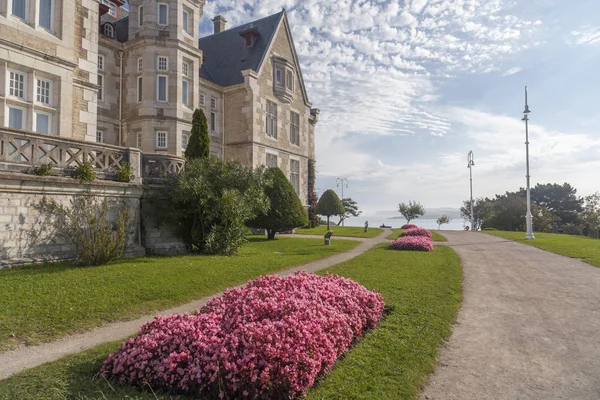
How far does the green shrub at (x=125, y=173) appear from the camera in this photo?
12.3 m

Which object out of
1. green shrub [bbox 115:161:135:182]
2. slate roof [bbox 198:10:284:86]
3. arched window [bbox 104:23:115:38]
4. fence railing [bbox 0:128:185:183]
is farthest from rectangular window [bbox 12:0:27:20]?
slate roof [bbox 198:10:284:86]

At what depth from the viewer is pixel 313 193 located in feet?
117

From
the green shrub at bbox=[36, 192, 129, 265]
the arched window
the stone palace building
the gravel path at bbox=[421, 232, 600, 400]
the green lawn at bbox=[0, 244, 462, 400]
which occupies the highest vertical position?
the arched window

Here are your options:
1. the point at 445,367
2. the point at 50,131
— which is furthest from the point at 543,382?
the point at 50,131

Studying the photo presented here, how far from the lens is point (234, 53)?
99.9ft

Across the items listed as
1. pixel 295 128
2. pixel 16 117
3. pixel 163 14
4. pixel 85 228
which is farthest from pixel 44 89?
pixel 295 128

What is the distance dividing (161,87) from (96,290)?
53.7ft

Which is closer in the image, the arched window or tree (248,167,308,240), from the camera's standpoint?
tree (248,167,308,240)

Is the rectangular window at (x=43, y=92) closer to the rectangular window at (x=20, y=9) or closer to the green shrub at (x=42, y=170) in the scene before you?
the rectangular window at (x=20, y=9)

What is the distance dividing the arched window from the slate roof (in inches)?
265

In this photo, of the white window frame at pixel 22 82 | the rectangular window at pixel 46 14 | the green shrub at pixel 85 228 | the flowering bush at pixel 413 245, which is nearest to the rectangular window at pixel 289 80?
the flowering bush at pixel 413 245

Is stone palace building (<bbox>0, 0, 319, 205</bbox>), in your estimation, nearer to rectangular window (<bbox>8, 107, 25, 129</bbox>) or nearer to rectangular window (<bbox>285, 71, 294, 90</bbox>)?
rectangular window (<bbox>8, 107, 25, 129</bbox>)

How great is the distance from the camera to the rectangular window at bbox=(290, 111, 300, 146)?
106 feet

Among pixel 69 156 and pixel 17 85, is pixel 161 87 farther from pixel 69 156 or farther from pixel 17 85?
pixel 69 156
